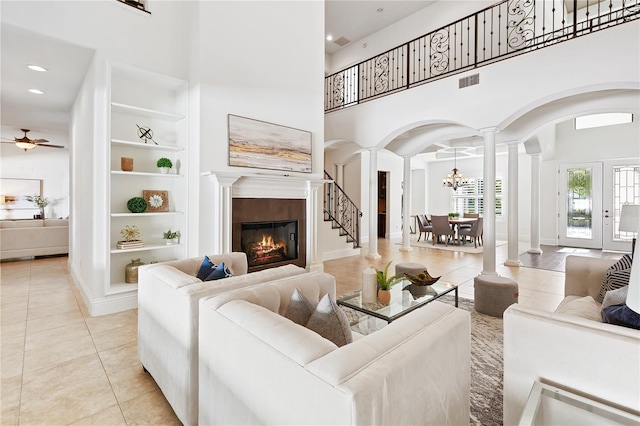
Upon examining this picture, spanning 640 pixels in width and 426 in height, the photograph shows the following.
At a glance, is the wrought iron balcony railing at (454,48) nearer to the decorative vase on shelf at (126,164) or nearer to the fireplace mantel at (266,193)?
the fireplace mantel at (266,193)

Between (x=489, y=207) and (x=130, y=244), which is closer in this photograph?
(x=130, y=244)

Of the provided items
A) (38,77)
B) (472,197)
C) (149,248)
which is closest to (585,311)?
(149,248)

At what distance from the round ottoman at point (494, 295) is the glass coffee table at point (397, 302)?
1.65 feet

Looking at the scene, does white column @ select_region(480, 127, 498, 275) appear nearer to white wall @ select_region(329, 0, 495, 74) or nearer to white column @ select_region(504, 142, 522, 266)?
white column @ select_region(504, 142, 522, 266)

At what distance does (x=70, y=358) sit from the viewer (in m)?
2.48

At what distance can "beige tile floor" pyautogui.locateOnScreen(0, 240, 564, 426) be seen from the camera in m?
1.86

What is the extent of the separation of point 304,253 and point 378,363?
4.28 m

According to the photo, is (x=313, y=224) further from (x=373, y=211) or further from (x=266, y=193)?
(x=373, y=211)

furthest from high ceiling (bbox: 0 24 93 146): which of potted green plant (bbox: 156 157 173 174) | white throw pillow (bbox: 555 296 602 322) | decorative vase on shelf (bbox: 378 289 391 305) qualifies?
white throw pillow (bbox: 555 296 602 322)

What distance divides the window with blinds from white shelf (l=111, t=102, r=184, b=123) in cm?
1036

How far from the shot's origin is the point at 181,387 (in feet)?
5.53

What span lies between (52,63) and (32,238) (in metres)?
4.59

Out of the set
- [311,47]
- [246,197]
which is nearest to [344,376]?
[246,197]

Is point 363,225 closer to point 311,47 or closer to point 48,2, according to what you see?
point 311,47
